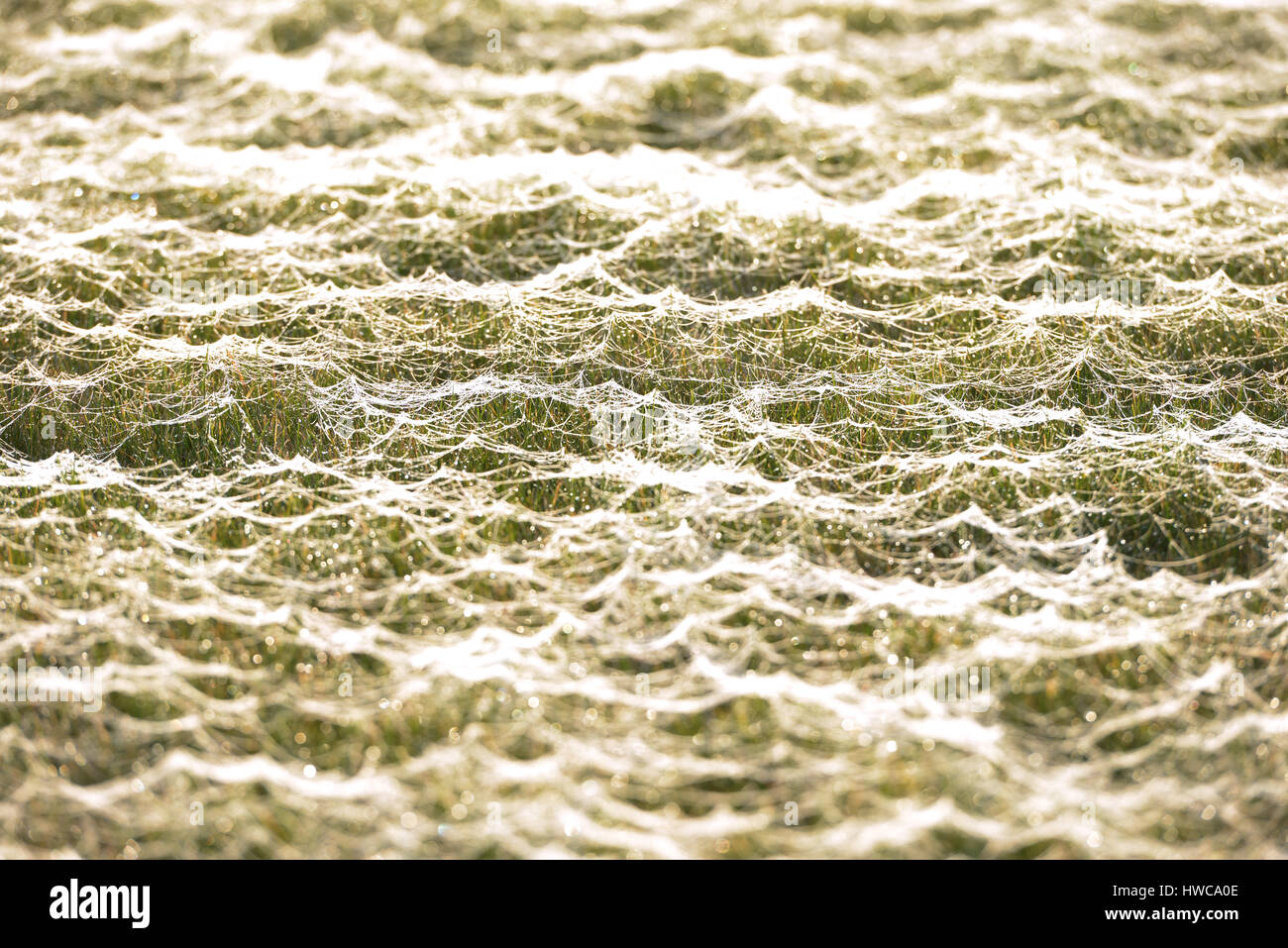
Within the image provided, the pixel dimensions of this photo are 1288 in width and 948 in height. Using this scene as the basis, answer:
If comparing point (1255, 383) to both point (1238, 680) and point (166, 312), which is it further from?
point (166, 312)

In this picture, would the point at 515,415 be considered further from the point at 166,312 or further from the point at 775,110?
the point at 775,110

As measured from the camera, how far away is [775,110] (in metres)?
6.21

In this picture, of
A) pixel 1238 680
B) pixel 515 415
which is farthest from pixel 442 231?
pixel 1238 680

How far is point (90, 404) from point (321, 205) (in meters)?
1.67

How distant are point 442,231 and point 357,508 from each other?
1982mm

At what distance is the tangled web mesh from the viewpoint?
2676 mm

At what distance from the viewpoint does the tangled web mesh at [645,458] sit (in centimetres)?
268

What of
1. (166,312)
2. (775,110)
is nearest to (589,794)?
(166,312)

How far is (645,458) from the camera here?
12.2 ft

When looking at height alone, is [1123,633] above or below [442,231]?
below
